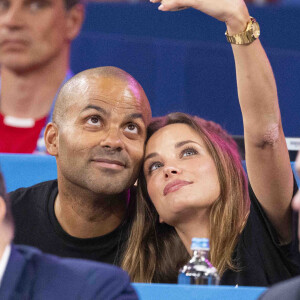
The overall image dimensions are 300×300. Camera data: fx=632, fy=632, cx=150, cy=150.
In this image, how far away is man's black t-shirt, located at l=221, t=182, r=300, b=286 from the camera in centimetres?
187

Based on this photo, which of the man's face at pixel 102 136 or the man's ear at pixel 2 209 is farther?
the man's face at pixel 102 136

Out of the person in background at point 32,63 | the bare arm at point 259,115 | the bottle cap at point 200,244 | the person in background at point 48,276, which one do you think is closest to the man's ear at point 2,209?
the person in background at point 48,276

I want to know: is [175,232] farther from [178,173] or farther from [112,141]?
[112,141]

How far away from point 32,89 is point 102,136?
1206mm

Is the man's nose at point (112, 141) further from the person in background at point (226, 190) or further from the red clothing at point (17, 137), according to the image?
the red clothing at point (17, 137)

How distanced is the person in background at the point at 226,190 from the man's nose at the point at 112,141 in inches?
4.4

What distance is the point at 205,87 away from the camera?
3121mm

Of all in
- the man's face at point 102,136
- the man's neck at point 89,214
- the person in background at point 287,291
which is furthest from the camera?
the man's neck at point 89,214

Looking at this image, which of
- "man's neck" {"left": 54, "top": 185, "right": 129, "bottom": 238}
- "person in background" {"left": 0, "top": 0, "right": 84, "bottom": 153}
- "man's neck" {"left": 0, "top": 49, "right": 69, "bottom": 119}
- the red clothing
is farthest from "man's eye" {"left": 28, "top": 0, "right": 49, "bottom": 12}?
"man's neck" {"left": 54, "top": 185, "right": 129, "bottom": 238}

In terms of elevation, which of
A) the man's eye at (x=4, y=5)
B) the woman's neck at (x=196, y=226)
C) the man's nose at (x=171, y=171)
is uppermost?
the man's eye at (x=4, y=5)

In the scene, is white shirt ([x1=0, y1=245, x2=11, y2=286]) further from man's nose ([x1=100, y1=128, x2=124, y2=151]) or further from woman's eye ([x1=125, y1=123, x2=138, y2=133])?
woman's eye ([x1=125, y1=123, x2=138, y2=133])

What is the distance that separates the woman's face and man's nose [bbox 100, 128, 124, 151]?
0.11m

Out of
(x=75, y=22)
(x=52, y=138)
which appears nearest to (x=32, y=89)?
(x=75, y=22)

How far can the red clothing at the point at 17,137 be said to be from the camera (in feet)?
9.86
